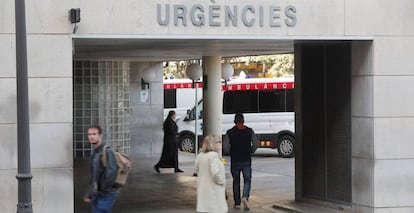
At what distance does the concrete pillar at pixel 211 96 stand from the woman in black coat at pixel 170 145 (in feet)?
4.02

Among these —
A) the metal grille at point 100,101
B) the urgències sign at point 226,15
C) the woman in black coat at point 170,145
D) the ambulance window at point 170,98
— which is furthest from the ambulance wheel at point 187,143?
the urgències sign at point 226,15

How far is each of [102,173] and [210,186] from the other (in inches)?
65.8

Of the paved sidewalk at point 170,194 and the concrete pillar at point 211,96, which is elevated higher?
the concrete pillar at point 211,96

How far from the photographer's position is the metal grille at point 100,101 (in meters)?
23.0

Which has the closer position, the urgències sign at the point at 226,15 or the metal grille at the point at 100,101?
the urgències sign at the point at 226,15

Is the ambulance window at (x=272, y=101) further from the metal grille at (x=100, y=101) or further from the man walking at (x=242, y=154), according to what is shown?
the man walking at (x=242, y=154)

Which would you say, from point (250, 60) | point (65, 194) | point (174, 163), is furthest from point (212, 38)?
point (250, 60)

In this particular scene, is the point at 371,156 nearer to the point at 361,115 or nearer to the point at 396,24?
the point at 361,115

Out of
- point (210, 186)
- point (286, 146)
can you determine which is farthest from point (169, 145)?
point (210, 186)

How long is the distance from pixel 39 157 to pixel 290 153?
15.8 m

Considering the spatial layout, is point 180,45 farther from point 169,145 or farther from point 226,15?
point 169,145

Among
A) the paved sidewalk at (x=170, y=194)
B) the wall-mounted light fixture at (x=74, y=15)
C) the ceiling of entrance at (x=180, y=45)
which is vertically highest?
the wall-mounted light fixture at (x=74, y=15)

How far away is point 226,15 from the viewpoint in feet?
37.4

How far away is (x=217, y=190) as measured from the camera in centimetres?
980
